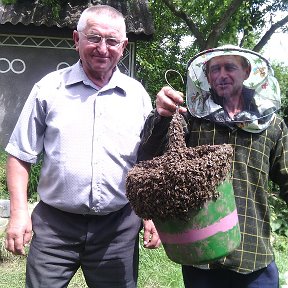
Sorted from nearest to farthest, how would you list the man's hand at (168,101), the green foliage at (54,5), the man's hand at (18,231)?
the man's hand at (168,101), the man's hand at (18,231), the green foliage at (54,5)

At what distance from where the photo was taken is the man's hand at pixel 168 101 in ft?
7.29

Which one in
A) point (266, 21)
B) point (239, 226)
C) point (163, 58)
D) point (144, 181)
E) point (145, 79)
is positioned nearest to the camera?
point (144, 181)

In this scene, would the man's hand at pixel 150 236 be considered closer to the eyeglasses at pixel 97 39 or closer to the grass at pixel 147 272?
the eyeglasses at pixel 97 39

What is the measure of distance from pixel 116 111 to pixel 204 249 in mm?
1000

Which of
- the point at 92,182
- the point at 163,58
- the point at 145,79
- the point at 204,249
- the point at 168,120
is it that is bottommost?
the point at 204,249

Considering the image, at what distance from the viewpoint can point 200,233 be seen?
2021mm

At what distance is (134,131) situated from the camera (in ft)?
8.87

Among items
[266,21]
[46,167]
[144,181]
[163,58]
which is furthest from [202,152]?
[163,58]

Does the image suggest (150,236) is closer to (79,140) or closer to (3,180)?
(79,140)

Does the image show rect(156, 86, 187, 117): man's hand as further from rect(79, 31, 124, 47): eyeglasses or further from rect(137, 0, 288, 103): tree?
rect(137, 0, 288, 103): tree

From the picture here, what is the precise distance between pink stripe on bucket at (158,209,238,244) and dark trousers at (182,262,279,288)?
43 centimetres

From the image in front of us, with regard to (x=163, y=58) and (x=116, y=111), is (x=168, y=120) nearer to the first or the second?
(x=116, y=111)

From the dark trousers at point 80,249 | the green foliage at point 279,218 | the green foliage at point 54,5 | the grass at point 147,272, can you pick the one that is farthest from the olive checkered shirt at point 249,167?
the green foliage at point 54,5

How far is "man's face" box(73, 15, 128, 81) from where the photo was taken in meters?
2.58
